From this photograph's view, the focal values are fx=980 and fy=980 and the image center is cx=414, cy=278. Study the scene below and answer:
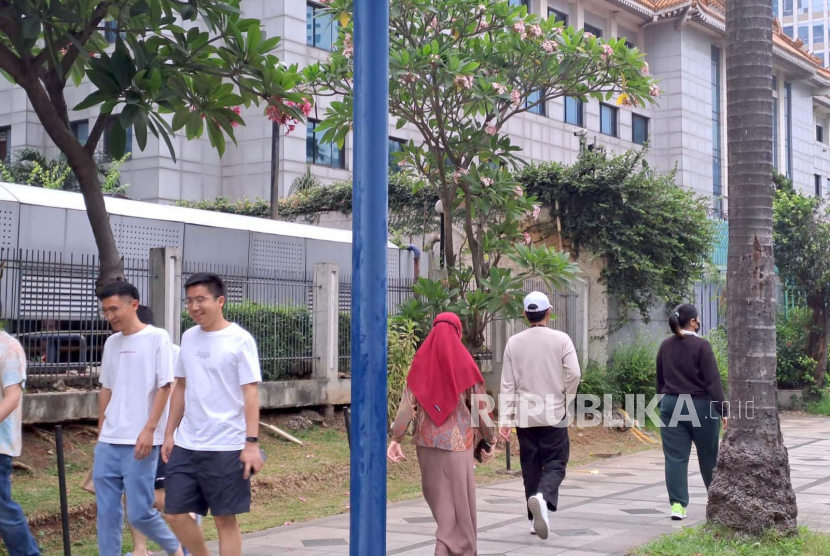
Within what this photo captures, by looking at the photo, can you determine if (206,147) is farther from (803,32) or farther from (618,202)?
(803,32)

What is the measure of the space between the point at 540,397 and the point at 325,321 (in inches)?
242

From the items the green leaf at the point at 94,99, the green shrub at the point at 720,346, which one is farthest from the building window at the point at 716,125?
the green leaf at the point at 94,99

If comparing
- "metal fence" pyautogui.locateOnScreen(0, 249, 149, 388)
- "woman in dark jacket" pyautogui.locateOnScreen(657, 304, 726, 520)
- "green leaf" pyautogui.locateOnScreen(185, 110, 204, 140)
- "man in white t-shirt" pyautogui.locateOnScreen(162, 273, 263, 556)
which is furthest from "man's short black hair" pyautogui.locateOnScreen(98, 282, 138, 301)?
"woman in dark jacket" pyautogui.locateOnScreen(657, 304, 726, 520)

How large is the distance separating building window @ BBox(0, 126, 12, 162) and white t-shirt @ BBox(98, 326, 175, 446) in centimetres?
2786

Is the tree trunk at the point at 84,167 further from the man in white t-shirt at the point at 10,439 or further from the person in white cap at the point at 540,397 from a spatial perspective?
the person in white cap at the point at 540,397

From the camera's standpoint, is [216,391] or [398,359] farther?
[398,359]

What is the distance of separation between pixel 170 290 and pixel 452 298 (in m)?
3.82

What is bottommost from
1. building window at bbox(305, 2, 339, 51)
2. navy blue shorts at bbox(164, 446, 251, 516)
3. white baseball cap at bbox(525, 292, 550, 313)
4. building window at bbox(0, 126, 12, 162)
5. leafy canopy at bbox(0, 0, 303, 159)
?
navy blue shorts at bbox(164, 446, 251, 516)

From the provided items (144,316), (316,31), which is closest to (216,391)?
(144,316)

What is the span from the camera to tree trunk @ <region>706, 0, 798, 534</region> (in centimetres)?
698

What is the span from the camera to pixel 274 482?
10.3 metres

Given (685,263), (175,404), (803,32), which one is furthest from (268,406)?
(803,32)

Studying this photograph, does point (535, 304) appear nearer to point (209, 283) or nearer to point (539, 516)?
point (539, 516)

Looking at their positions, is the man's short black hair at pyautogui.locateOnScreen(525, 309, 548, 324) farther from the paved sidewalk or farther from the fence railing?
the fence railing
